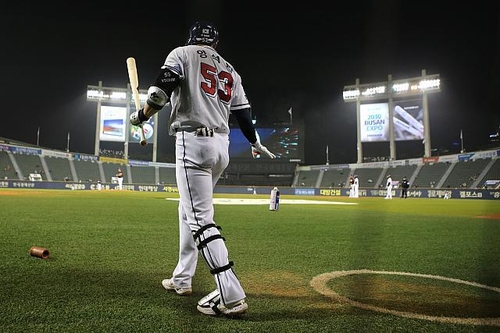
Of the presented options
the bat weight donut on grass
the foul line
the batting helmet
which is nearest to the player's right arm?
the batting helmet

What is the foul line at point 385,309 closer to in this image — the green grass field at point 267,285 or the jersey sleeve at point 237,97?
the green grass field at point 267,285

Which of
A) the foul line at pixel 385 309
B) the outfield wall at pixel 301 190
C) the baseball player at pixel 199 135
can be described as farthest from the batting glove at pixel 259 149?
the outfield wall at pixel 301 190

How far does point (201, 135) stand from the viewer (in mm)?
3055

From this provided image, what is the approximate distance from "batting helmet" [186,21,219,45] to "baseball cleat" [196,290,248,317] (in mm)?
2161

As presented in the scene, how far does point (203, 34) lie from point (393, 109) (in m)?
48.9

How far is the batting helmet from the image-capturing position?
3.34 metres

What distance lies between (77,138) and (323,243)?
7029 cm

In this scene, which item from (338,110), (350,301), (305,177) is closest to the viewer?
(350,301)

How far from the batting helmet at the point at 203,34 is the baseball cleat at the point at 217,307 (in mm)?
2161

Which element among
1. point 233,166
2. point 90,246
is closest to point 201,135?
point 90,246

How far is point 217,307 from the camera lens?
8.95ft

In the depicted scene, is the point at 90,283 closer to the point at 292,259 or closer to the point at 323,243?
the point at 292,259

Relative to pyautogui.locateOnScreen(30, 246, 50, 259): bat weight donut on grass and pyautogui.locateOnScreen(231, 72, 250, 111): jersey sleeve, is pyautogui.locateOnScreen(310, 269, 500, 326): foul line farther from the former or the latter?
pyautogui.locateOnScreen(30, 246, 50, 259): bat weight donut on grass

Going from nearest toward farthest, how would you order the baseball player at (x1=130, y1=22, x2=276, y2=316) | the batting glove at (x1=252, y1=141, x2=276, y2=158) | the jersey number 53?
1. the baseball player at (x1=130, y1=22, x2=276, y2=316)
2. the jersey number 53
3. the batting glove at (x1=252, y1=141, x2=276, y2=158)
